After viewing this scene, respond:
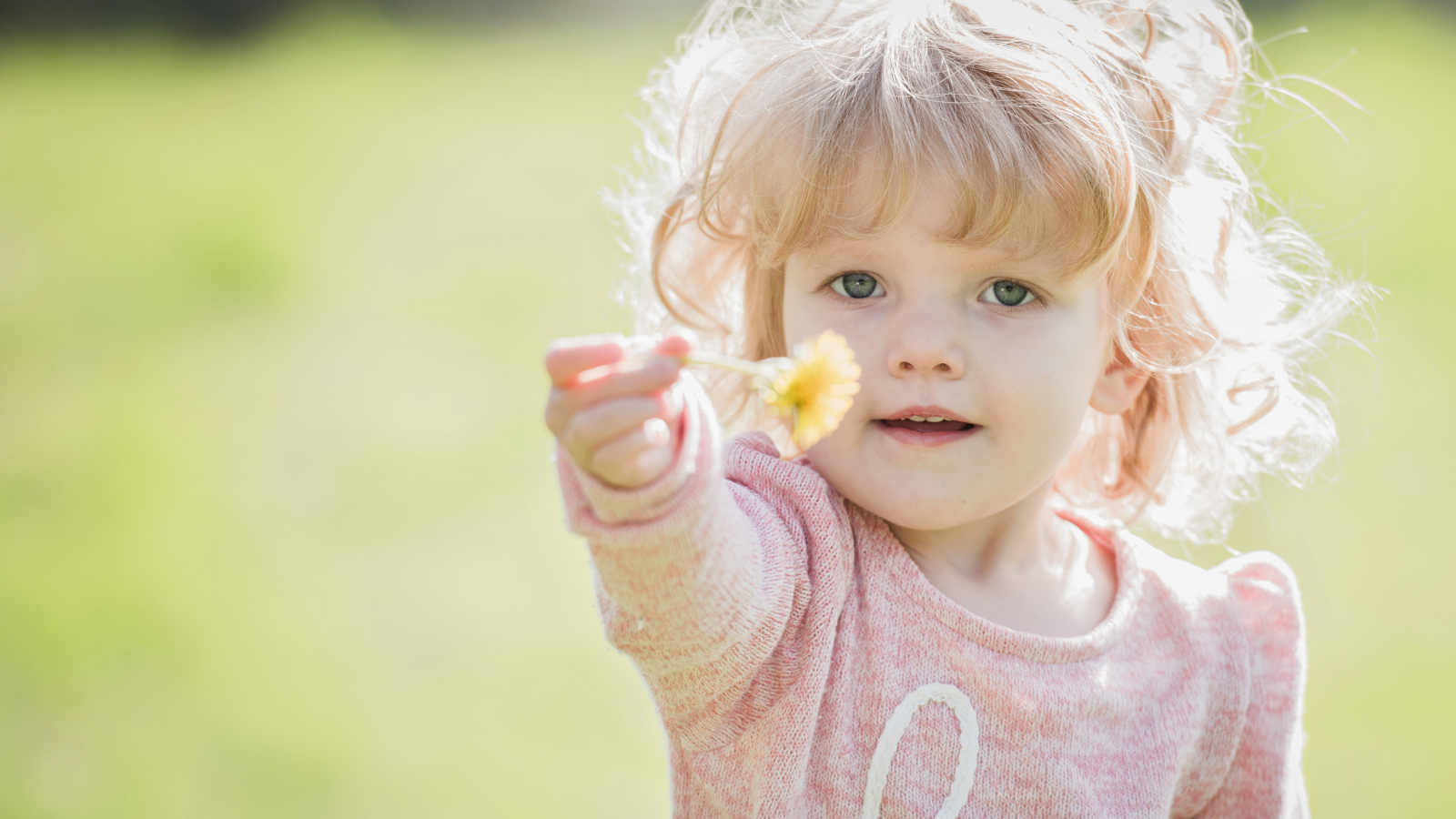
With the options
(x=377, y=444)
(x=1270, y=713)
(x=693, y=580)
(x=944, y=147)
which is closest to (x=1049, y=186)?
(x=944, y=147)

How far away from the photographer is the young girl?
1.04 metres

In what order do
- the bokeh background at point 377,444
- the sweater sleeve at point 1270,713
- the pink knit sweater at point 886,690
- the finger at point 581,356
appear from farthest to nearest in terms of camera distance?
the bokeh background at point 377,444, the sweater sleeve at point 1270,713, the pink knit sweater at point 886,690, the finger at point 581,356

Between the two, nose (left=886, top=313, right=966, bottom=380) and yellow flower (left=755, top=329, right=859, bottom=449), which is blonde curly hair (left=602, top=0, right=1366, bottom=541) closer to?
nose (left=886, top=313, right=966, bottom=380)

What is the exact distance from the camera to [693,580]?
2.91 feet

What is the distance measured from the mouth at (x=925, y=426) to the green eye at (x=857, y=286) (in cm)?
11

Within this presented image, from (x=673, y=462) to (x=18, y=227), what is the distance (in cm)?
391

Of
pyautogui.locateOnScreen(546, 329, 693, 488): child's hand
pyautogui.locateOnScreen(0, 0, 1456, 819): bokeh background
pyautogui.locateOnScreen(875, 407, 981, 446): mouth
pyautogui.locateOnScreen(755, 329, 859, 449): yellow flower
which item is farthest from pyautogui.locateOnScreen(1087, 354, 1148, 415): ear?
pyautogui.locateOnScreen(0, 0, 1456, 819): bokeh background

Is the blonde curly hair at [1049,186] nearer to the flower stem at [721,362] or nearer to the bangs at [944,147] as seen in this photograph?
the bangs at [944,147]

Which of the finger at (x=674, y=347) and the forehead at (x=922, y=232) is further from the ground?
the forehead at (x=922, y=232)

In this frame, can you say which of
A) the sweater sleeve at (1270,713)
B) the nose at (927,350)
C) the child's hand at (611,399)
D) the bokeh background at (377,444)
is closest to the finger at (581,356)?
the child's hand at (611,399)

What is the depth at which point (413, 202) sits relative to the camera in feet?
15.2

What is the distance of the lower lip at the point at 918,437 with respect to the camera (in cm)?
108

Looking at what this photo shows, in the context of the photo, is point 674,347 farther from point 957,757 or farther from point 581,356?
point 957,757

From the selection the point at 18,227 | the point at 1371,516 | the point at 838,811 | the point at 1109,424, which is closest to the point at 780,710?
the point at 838,811
